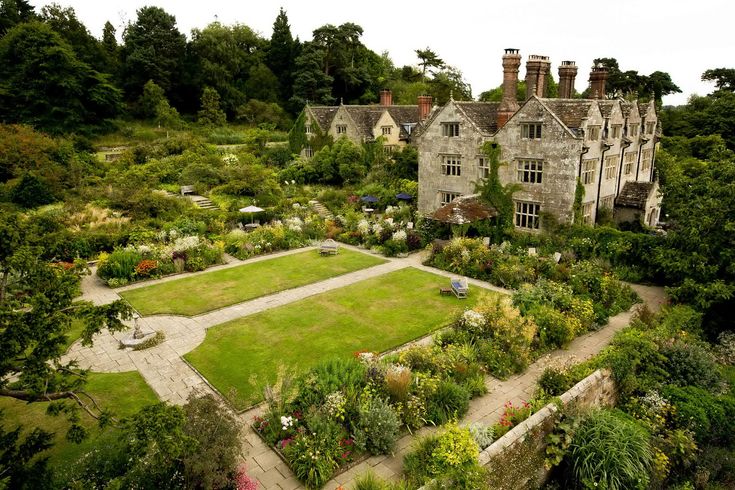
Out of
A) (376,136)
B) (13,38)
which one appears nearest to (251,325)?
(376,136)

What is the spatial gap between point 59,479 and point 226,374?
5112 millimetres

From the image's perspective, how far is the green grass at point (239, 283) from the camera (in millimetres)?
→ 18609

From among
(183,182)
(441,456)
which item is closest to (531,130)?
(441,456)

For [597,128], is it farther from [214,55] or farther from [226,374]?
[214,55]

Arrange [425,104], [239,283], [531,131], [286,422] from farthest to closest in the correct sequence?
[425,104] → [531,131] → [239,283] → [286,422]

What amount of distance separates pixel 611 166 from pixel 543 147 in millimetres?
5346

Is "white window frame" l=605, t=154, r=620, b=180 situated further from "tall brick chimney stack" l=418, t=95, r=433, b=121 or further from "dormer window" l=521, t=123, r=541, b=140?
"tall brick chimney stack" l=418, t=95, r=433, b=121

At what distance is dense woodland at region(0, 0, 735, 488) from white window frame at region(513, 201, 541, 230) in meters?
0.74

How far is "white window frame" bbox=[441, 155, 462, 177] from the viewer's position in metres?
28.0

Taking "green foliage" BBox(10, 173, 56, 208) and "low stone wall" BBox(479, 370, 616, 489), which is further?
"green foliage" BBox(10, 173, 56, 208)

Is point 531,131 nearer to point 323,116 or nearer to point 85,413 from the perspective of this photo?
point 85,413

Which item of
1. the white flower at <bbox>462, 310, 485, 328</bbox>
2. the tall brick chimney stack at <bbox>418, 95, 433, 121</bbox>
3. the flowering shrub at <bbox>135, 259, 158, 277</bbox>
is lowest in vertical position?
the white flower at <bbox>462, 310, 485, 328</bbox>

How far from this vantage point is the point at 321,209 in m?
33.8

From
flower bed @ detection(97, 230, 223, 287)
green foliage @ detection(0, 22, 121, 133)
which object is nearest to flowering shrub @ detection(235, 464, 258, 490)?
flower bed @ detection(97, 230, 223, 287)
